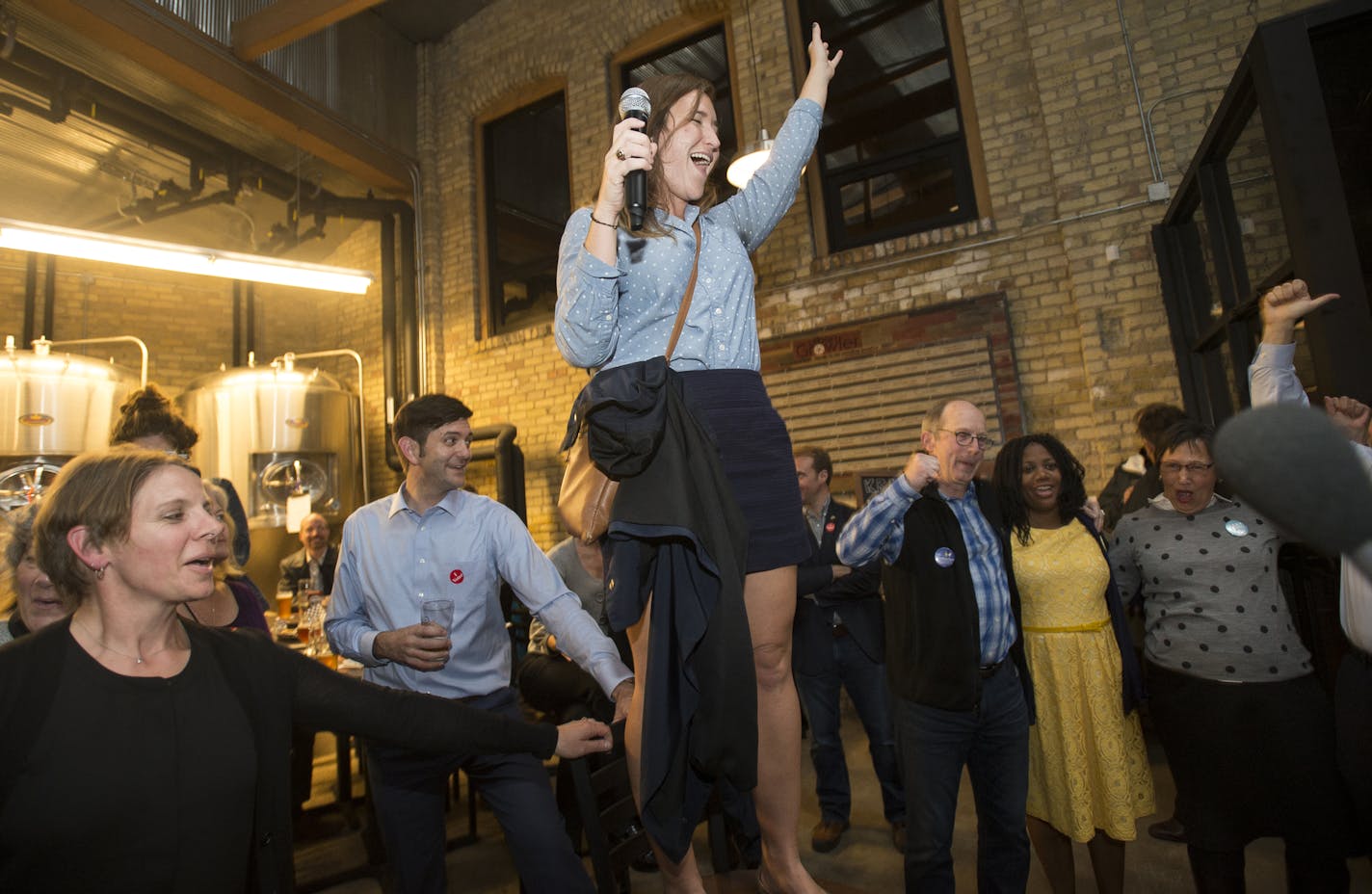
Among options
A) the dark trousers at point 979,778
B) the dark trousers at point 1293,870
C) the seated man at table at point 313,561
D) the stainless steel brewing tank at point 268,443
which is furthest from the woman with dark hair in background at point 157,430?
the stainless steel brewing tank at point 268,443

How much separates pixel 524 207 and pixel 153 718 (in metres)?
8.55

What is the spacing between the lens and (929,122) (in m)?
6.84

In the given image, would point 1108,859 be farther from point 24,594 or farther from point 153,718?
point 24,594

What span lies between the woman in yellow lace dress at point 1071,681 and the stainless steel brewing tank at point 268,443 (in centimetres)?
751

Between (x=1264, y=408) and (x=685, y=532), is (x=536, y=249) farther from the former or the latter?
(x=1264, y=408)

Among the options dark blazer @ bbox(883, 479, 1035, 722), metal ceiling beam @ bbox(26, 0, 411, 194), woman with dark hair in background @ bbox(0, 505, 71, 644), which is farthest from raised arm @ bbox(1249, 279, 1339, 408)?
metal ceiling beam @ bbox(26, 0, 411, 194)

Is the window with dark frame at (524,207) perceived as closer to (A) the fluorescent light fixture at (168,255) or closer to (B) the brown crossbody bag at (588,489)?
(A) the fluorescent light fixture at (168,255)

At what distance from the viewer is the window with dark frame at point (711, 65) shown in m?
7.87

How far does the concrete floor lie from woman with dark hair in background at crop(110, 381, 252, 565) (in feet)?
5.81

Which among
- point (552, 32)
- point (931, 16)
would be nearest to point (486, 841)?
point (931, 16)

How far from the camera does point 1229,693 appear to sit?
2.62m

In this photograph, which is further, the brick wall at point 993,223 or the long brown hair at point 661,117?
the brick wall at point 993,223

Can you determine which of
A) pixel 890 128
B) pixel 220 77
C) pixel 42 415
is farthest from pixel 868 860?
pixel 220 77

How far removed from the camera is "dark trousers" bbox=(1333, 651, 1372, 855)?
7.32 feet
